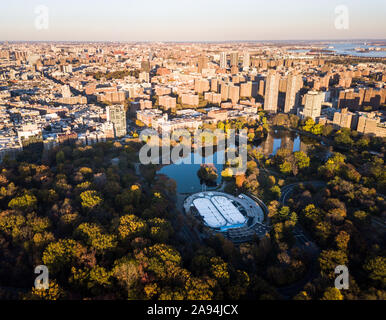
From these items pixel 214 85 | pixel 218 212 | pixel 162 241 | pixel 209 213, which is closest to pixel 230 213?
pixel 218 212

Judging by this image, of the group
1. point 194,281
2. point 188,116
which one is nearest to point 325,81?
point 188,116

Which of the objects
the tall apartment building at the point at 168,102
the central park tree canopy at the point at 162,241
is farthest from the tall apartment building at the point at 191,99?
the central park tree canopy at the point at 162,241

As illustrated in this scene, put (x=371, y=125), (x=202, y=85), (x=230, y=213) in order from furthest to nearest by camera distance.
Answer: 1. (x=202, y=85)
2. (x=371, y=125)
3. (x=230, y=213)

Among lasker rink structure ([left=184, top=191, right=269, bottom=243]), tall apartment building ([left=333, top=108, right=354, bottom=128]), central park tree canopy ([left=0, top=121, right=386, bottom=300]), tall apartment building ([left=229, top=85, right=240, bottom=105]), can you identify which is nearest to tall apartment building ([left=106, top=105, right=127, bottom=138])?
central park tree canopy ([left=0, top=121, right=386, bottom=300])

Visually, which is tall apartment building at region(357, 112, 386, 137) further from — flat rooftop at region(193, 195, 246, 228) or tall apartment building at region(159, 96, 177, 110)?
tall apartment building at region(159, 96, 177, 110)

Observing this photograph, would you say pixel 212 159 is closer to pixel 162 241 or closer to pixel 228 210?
pixel 228 210

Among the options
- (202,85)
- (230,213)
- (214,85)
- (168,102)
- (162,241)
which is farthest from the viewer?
(202,85)

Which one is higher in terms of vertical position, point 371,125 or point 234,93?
point 234,93
